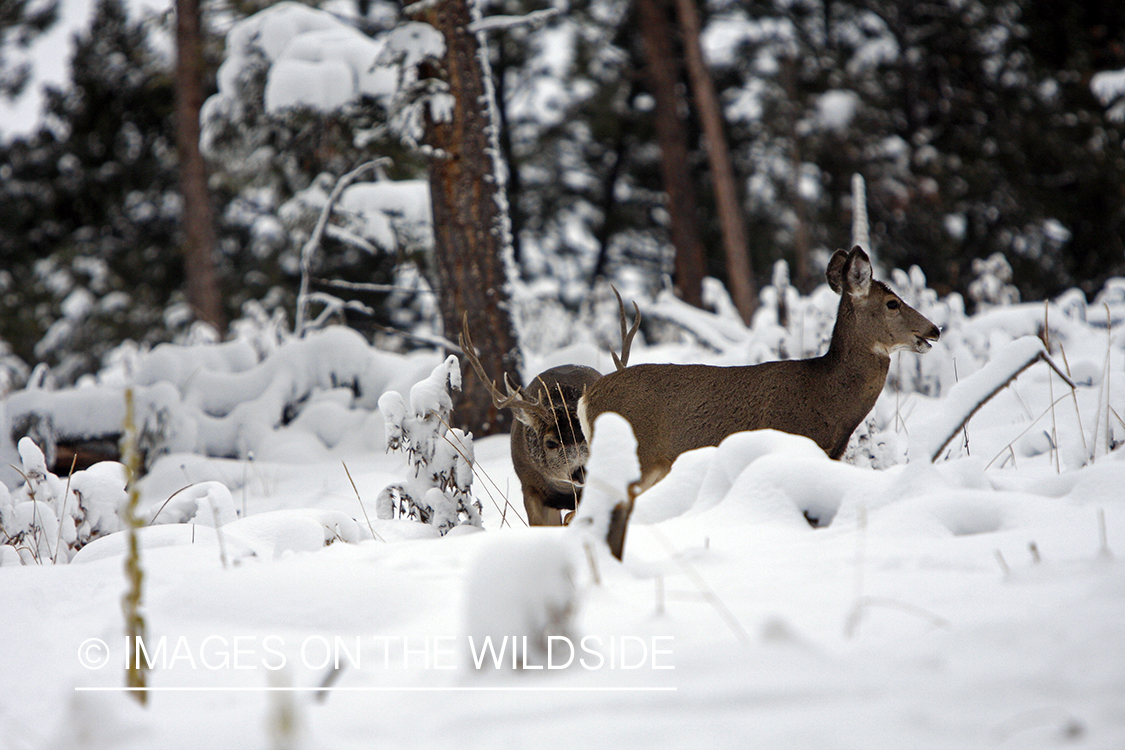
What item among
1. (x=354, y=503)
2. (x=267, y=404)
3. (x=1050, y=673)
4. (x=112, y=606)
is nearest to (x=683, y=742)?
(x=1050, y=673)

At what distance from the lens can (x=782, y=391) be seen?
131 inches

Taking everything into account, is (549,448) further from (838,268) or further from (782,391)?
(838,268)

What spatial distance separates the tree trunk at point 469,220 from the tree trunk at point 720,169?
7330 millimetres

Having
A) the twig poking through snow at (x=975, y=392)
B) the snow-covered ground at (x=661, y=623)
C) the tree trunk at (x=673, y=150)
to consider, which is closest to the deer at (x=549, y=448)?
the snow-covered ground at (x=661, y=623)

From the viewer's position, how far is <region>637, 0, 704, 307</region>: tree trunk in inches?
521

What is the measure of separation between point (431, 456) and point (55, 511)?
76.8 inches

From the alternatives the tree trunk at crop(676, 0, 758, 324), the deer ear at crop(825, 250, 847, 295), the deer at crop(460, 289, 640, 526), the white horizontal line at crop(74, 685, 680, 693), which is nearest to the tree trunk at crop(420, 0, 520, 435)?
the deer at crop(460, 289, 640, 526)

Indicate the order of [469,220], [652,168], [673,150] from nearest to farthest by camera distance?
[469,220], [673,150], [652,168]

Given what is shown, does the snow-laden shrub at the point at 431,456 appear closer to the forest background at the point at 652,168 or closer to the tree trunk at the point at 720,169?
the forest background at the point at 652,168

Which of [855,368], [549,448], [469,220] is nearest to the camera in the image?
[855,368]

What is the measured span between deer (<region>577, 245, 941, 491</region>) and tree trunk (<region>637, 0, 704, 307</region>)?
9785 mm

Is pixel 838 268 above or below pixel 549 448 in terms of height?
above

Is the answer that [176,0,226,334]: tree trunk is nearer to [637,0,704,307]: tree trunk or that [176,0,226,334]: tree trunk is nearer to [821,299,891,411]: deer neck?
[637,0,704,307]: tree trunk

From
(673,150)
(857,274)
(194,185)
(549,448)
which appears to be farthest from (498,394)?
(673,150)
